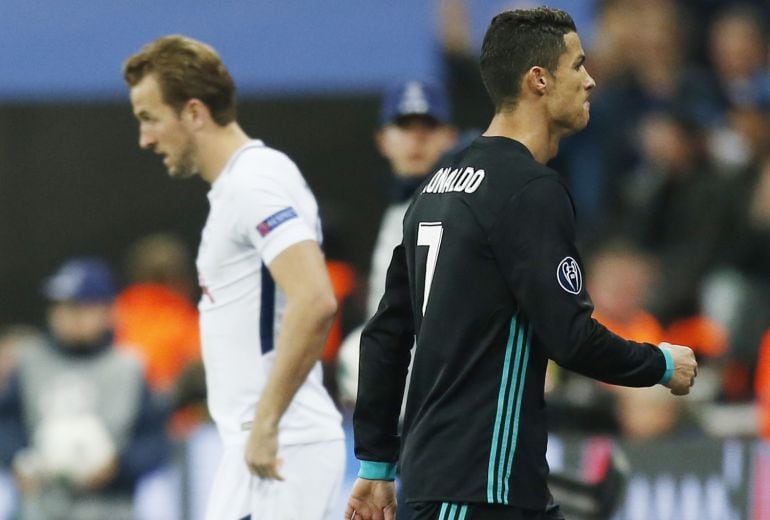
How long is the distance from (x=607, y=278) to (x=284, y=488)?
450 cm

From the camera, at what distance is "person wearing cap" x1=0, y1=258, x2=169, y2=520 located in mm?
8547

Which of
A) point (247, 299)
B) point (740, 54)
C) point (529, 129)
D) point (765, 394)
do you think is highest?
point (740, 54)

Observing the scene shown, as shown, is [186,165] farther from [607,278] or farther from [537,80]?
[607,278]

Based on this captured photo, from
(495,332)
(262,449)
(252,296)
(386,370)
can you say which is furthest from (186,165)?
(495,332)

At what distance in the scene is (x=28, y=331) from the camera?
11.1m

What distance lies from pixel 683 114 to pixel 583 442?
3375mm

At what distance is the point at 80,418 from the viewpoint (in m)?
8.77

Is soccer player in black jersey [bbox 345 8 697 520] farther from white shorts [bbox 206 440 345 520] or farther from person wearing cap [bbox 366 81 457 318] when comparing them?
person wearing cap [bbox 366 81 457 318]

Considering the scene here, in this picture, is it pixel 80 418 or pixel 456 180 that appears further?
pixel 80 418

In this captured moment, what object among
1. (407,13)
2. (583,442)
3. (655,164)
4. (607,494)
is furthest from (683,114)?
(607,494)

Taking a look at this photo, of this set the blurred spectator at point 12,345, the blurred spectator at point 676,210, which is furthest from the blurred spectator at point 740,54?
the blurred spectator at point 12,345

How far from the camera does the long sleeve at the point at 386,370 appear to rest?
14.7ft

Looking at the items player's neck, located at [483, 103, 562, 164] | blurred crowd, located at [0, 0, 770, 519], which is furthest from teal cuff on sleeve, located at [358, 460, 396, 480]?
blurred crowd, located at [0, 0, 770, 519]

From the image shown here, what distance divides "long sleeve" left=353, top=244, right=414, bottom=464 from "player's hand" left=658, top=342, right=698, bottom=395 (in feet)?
2.36
